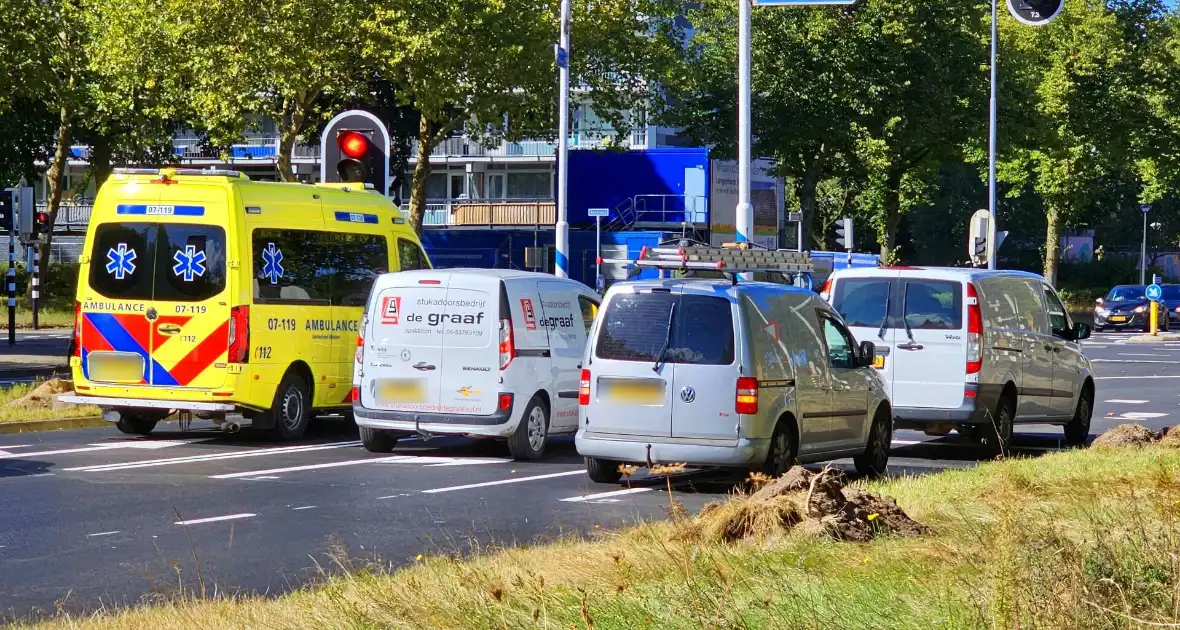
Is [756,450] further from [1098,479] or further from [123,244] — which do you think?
[123,244]

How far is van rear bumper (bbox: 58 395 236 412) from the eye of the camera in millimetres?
16016

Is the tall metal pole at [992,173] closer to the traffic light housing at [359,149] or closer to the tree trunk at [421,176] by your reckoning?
the tree trunk at [421,176]

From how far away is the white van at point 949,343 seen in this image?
16.3 m

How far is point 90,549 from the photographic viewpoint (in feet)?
32.5

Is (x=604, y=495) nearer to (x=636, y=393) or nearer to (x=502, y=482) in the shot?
Result: (x=636, y=393)

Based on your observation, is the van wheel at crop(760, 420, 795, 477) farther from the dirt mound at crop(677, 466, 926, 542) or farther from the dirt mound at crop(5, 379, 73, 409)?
the dirt mound at crop(5, 379, 73, 409)

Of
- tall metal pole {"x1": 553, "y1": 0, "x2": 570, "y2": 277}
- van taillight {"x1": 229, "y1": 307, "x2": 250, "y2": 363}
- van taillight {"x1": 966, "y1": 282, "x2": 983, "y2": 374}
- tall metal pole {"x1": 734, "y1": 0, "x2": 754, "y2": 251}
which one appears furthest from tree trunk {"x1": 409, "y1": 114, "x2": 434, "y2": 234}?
van taillight {"x1": 966, "y1": 282, "x2": 983, "y2": 374}

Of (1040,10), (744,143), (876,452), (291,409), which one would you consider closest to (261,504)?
(291,409)

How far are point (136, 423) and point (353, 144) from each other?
13.0ft

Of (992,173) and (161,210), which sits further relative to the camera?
(992,173)

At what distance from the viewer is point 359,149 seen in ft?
53.6

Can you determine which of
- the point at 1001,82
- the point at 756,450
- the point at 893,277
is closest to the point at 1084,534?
the point at 756,450

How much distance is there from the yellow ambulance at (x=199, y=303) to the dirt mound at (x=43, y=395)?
2125 mm

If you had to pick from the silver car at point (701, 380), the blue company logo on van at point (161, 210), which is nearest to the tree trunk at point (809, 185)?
Answer: the blue company logo on van at point (161, 210)
